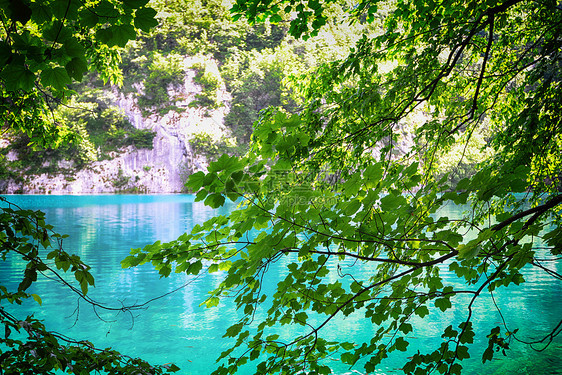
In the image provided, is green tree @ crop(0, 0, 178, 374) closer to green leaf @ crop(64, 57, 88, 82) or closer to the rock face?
green leaf @ crop(64, 57, 88, 82)

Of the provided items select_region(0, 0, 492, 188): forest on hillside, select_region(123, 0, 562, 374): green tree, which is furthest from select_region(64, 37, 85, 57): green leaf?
select_region(0, 0, 492, 188): forest on hillside

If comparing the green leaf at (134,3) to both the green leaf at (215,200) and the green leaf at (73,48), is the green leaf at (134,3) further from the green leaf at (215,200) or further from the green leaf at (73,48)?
the green leaf at (215,200)

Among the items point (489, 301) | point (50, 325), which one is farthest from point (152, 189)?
point (489, 301)

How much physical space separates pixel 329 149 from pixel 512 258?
5.46ft

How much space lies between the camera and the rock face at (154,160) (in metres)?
29.8

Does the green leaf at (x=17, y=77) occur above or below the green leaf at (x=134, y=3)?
below

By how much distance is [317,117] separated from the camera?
264 cm

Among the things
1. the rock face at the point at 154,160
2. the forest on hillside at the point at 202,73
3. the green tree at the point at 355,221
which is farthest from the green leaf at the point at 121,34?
the forest on hillside at the point at 202,73

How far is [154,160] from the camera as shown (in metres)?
32.8

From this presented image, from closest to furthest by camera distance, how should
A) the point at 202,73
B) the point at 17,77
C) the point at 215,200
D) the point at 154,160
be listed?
1. the point at 17,77
2. the point at 215,200
3. the point at 154,160
4. the point at 202,73

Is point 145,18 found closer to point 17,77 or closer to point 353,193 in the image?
point 17,77

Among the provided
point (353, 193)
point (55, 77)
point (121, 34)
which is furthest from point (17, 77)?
point (353, 193)

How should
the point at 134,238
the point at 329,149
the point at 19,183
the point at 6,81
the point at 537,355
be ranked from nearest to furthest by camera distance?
the point at 6,81, the point at 329,149, the point at 537,355, the point at 134,238, the point at 19,183

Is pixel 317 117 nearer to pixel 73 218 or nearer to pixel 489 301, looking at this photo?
pixel 489 301
